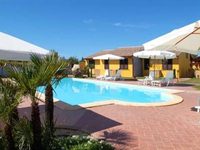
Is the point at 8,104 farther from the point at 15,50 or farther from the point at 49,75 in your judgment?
the point at 15,50

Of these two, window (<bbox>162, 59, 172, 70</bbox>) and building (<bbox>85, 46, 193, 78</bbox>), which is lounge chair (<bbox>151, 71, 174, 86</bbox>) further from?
window (<bbox>162, 59, 172, 70</bbox>)

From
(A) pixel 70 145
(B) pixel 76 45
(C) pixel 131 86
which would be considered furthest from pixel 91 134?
(B) pixel 76 45

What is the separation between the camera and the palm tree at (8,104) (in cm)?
540

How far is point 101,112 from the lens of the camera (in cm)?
1166

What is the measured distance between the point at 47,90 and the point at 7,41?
73.8 inches

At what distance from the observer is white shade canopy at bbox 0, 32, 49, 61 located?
696 cm

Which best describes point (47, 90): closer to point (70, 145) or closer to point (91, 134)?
point (70, 145)

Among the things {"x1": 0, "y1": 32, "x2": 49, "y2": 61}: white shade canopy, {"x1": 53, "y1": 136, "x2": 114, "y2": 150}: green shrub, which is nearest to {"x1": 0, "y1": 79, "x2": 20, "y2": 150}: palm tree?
{"x1": 0, "y1": 32, "x2": 49, "y2": 61}: white shade canopy

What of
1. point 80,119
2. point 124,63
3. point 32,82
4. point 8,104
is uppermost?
point 124,63

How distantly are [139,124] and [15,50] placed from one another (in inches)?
187

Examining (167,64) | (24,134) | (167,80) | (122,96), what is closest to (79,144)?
(24,134)

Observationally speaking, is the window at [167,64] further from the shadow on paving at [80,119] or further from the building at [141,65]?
the shadow on paving at [80,119]

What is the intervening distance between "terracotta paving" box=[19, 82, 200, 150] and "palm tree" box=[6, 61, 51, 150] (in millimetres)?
2221

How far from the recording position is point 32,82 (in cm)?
549
